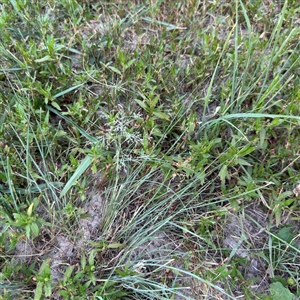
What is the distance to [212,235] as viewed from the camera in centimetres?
182

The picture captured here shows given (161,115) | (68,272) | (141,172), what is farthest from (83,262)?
(161,115)

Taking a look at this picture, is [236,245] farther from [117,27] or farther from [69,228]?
[117,27]

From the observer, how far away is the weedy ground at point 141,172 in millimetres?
1723

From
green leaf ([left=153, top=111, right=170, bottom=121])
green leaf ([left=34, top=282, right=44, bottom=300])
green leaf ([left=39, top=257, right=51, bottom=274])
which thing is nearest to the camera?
green leaf ([left=34, top=282, right=44, bottom=300])

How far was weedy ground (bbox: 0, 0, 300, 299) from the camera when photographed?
1.72m

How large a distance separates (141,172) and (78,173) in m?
0.33

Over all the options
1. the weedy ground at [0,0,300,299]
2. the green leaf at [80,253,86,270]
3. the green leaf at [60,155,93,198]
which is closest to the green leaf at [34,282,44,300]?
the weedy ground at [0,0,300,299]

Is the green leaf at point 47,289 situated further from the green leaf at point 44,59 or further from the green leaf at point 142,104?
the green leaf at point 44,59

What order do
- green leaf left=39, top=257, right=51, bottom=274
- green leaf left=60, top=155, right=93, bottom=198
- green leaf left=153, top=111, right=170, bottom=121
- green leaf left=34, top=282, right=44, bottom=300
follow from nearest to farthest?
green leaf left=34, top=282, right=44, bottom=300, green leaf left=39, top=257, right=51, bottom=274, green leaf left=60, top=155, right=93, bottom=198, green leaf left=153, top=111, right=170, bottom=121

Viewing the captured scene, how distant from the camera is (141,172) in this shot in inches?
74.9

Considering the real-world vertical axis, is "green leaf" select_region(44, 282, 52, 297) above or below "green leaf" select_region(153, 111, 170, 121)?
below

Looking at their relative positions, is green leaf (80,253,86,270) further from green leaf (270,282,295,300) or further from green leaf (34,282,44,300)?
green leaf (270,282,295,300)

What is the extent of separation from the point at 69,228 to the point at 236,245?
856 mm

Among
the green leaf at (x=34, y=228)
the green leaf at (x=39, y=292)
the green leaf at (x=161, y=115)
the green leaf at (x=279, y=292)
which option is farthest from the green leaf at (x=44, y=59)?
the green leaf at (x=279, y=292)
